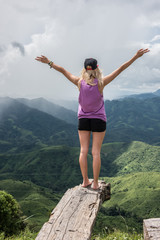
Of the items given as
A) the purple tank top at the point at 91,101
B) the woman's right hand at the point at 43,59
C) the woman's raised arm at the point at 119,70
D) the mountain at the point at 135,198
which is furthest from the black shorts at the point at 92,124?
the mountain at the point at 135,198

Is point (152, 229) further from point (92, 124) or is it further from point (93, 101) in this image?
point (93, 101)

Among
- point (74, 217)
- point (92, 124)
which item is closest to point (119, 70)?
point (92, 124)

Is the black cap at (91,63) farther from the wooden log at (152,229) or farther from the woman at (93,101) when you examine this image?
the wooden log at (152,229)

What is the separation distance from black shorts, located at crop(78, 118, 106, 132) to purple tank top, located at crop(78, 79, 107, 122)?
12 centimetres

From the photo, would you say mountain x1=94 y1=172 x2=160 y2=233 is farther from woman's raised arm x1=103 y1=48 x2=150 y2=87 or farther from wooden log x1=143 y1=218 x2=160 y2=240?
wooden log x1=143 y1=218 x2=160 y2=240

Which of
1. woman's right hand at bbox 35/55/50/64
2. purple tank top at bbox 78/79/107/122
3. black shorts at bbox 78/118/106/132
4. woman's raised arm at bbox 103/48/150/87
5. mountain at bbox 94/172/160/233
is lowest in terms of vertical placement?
mountain at bbox 94/172/160/233

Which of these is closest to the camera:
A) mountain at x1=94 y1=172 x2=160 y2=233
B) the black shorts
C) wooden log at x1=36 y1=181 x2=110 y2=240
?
wooden log at x1=36 y1=181 x2=110 y2=240

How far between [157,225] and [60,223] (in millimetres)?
2038

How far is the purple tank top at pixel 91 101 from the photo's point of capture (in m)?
5.99

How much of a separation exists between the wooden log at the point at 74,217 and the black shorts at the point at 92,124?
189 cm

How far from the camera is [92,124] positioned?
6.09 m

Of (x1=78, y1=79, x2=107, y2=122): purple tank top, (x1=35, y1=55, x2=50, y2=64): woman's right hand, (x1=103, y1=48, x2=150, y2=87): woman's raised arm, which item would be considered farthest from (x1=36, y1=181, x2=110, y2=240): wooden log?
(x1=35, y1=55, x2=50, y2=64): woman's right hand

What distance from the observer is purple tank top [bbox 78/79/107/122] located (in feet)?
19.6

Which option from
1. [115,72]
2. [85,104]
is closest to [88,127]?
[85,104]
